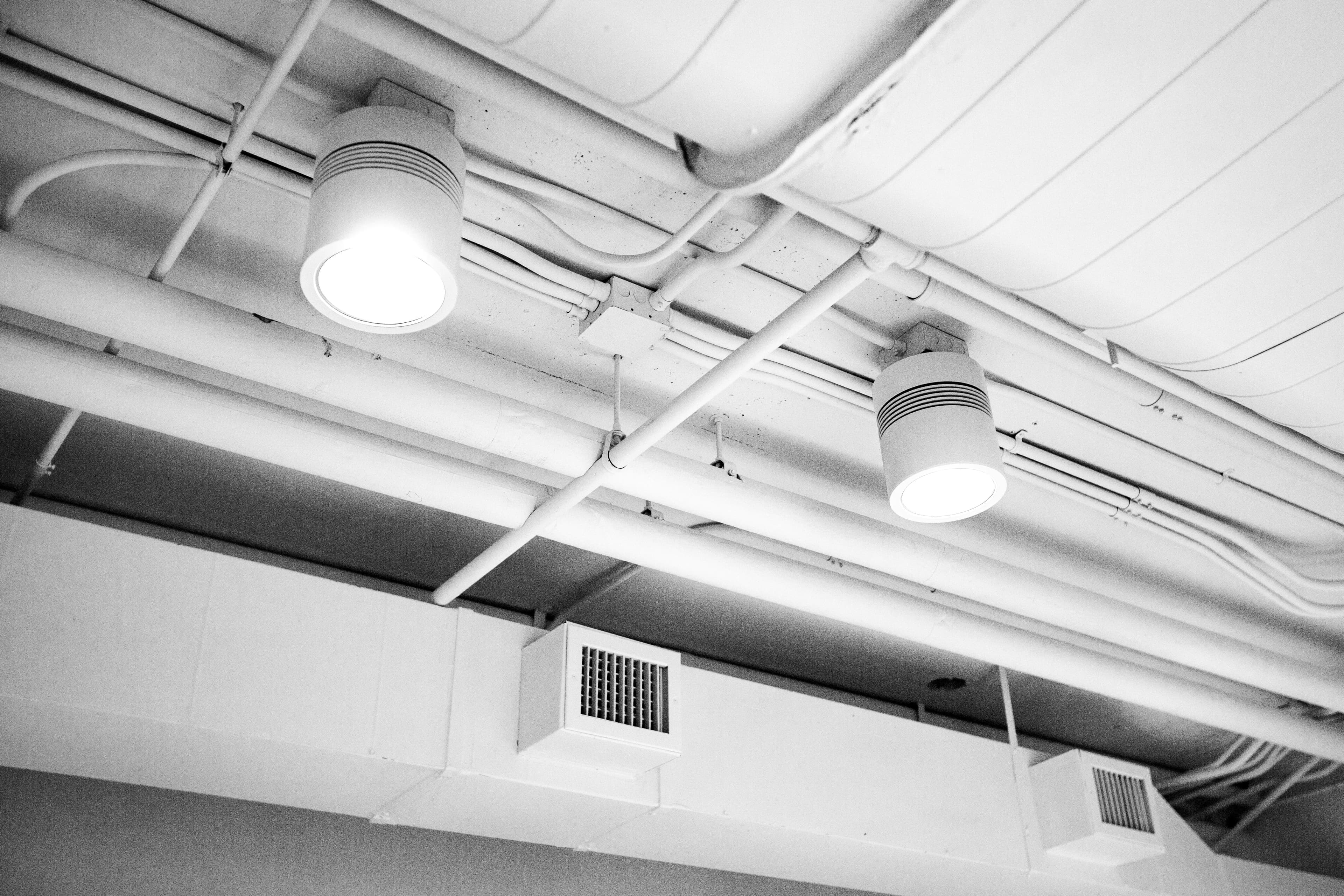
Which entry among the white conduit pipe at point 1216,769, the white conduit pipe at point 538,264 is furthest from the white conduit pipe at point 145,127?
the white conduit pipe at point 1216,769

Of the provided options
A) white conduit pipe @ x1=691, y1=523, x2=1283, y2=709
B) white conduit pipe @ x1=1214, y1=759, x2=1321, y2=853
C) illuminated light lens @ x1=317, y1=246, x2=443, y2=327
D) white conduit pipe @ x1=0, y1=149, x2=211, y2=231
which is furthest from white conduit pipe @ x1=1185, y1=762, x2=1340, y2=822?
white conduit pipe @ x1=0, y1=149, x2=211, y2=231

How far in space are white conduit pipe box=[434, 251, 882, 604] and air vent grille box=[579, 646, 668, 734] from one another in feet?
0.89

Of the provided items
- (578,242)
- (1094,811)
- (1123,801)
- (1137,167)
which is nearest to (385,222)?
(578,242)

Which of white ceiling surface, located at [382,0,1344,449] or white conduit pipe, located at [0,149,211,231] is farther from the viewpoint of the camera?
white conduit pipe, located at [0,149,211,231]

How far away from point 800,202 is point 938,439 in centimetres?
50

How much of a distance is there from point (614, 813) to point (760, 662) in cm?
97

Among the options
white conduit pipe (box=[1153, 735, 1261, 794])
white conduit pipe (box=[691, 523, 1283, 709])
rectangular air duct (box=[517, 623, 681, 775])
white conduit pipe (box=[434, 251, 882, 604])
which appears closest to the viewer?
white conduit pipe (box=[434, 251, 882, 604])

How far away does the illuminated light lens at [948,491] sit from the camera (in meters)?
1.74

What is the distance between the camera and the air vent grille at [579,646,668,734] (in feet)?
6.81

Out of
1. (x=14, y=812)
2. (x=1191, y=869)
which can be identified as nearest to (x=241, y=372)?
(x=14, y=812)

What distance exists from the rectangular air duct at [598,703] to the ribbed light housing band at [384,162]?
3.14ft

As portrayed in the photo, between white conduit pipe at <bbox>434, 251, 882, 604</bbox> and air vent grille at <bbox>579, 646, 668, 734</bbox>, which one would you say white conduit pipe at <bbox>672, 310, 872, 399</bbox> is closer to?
white conduit pipe at <bbox>434, 251, 882, 604</bbox>

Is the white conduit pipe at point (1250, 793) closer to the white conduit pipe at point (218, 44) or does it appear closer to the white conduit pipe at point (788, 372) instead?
the white conduit pipe at point (788, 372)

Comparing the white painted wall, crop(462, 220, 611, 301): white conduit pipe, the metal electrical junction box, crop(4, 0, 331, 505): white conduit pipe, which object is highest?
crop(462, 220, 611, 301): white conduit pipe
